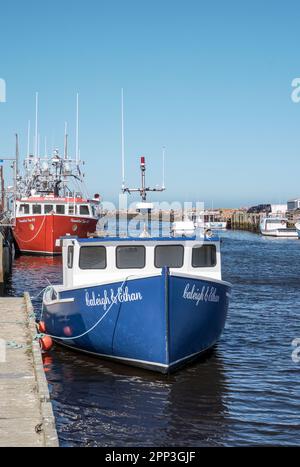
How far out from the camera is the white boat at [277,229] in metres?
93.7

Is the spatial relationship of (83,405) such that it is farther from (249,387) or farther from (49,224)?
(49,224)

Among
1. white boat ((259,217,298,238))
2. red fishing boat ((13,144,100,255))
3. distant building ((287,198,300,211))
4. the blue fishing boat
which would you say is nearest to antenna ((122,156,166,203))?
the blue fishing boat

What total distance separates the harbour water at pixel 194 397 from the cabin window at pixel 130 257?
273cm

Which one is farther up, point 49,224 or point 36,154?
point 36,154

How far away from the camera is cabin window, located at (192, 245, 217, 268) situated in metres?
17.3

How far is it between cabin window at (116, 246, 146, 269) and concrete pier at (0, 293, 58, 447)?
2981mm

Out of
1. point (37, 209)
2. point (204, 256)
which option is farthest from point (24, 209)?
point (204, 256)

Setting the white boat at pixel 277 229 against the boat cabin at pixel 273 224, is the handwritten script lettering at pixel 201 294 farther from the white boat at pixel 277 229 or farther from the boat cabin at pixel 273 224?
Result: the boat cabin at pixel 273 224

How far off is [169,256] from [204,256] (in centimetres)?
108

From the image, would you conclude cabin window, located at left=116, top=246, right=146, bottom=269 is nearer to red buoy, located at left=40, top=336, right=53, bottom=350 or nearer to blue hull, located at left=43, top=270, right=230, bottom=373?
blue hull, located at left=43, top=270, right=230, bottom=373

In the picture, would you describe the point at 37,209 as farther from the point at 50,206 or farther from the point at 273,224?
the point at 273,224

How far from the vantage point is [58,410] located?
13.1 metres
